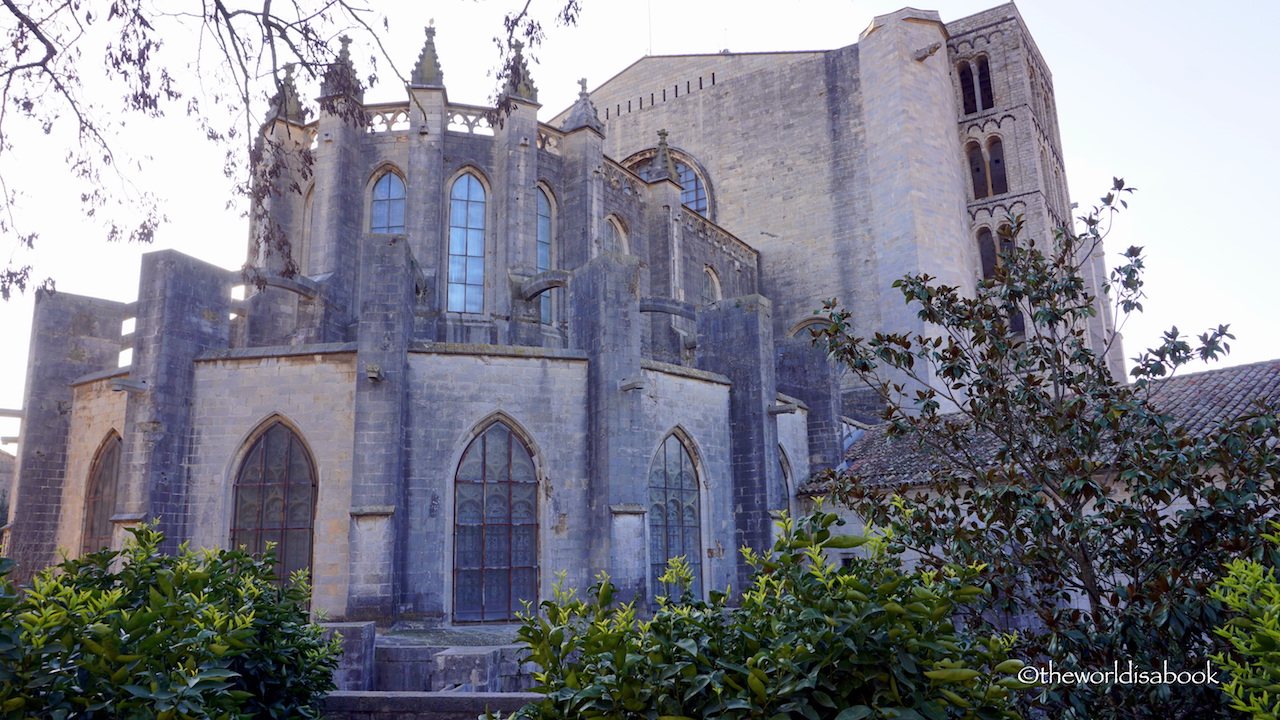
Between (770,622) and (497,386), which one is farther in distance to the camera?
(497,386)

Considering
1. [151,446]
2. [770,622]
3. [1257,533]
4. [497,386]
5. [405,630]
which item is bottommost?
[405,630]

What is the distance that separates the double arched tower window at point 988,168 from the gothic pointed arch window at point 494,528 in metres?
18.5

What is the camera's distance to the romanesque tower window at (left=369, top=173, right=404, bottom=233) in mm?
17219

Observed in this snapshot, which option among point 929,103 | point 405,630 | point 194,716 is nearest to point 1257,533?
point 194,716

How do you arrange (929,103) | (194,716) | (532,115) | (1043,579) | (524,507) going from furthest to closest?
(929,103)
(532,115)
(524,507)
(1043,579)
(194,716)

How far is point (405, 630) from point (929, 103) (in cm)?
1978

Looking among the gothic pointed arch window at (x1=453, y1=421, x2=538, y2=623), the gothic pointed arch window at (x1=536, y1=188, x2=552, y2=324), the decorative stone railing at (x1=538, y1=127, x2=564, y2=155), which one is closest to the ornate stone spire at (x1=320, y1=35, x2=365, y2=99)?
the gothic pointed arch window at (x1=453, y1=421, x2=538, y2=623)

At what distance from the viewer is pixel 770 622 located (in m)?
3.21

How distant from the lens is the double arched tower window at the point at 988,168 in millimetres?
25984

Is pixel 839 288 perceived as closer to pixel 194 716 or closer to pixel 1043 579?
pixel 1043 579

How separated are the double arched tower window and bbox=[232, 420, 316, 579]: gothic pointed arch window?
21104 mm

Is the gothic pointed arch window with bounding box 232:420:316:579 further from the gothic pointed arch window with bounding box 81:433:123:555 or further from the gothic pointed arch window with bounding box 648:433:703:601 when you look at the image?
the gothic pointed arch window with bounding box 648:433:703:601

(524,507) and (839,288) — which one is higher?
(839,288)

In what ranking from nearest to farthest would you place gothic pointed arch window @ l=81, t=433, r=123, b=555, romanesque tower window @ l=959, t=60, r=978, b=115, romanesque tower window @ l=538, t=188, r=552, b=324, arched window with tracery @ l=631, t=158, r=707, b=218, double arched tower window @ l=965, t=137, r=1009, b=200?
gothic pointed arch window @ l=81, t=433, r=123, b=555
romanesque tower window @ l=538, t=188, r=552, b=324
double arched tower window @ l=965, t=137, r=1009, b=200
romanesque tower window @ l=959, t=60, r=978, b=115
arched window with tracery @ l=631, t=158, r=707, b=218
